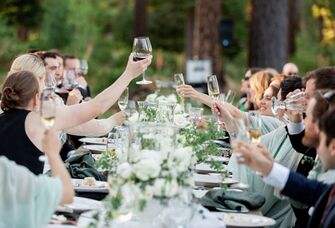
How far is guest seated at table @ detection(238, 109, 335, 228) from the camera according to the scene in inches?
175

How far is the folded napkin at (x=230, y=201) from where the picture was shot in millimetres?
5414

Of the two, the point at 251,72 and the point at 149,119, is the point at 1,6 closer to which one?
the point at 251,72

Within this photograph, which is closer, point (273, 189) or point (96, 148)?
point (273, 189)

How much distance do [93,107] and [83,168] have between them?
2.00ft

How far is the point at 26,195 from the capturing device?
14.3 ft

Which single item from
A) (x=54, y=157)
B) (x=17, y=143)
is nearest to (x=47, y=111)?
(x=54, y=157)

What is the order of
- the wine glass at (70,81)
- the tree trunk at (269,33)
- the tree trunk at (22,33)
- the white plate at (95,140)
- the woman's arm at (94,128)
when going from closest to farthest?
the woman's arm at (94,128), the white plate at (95,140), the wine glass at (70,81), the tree trunk at (269,33), the tree trunk at (22,33)

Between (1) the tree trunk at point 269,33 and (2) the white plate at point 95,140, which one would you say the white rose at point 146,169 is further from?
(1) the tree trunk at point 269,33

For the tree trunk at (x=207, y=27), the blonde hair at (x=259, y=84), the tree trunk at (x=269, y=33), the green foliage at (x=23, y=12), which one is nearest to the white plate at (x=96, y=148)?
the blonde hair at (x=259, y=84)

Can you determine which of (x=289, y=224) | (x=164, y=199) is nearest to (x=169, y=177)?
(x=164, y=199)

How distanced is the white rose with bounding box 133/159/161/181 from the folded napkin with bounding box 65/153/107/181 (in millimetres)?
1923

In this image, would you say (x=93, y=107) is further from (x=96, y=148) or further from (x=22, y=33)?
(x=22, y=33)

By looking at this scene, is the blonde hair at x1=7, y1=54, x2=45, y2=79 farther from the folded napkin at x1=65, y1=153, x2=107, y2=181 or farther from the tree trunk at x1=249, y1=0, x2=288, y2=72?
the tree trunk at x1=249, y1=0, x2=288, y2=72

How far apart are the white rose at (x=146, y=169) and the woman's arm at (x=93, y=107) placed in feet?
4.87
